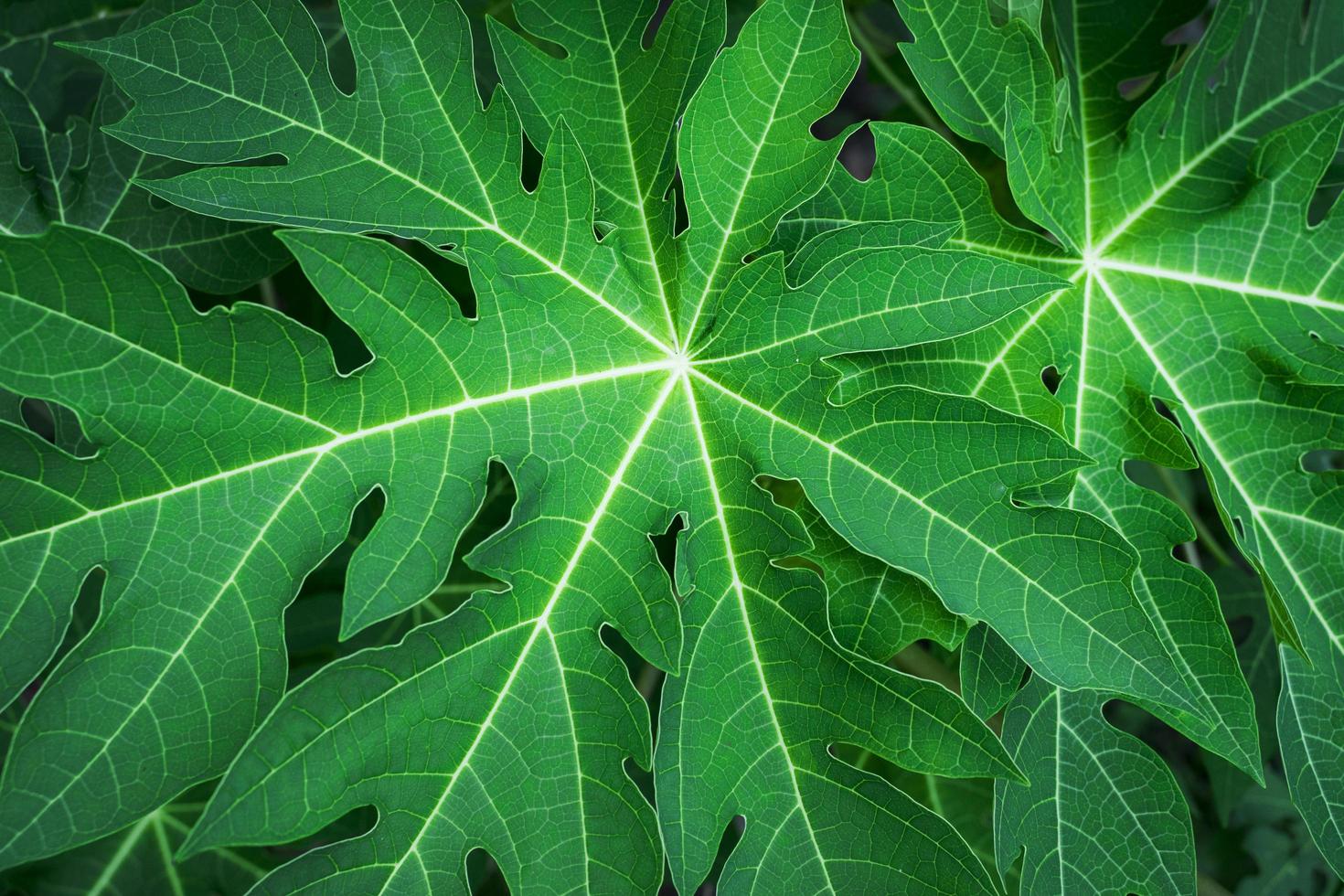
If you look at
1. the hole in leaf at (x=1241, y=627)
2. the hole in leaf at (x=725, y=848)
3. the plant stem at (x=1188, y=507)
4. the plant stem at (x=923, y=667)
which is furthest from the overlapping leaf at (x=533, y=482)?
the hole in leaf at (x=1241, y=627)

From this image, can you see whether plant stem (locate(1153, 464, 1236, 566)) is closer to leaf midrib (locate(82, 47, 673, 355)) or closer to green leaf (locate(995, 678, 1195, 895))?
green leaf (locate(995, 678, 1195, 895))

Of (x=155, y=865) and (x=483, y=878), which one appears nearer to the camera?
(x=155, y=865)

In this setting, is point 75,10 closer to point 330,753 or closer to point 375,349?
point 375,349

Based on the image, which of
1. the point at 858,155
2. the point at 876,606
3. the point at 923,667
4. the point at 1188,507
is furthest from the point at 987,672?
the point at 858,155

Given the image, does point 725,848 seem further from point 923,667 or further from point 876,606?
point 876,606

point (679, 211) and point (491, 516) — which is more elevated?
point (679, 211)

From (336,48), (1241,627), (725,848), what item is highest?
(1241,627)

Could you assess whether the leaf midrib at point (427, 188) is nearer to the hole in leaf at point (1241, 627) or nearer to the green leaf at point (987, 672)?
the green leaf at point (987, 672)
